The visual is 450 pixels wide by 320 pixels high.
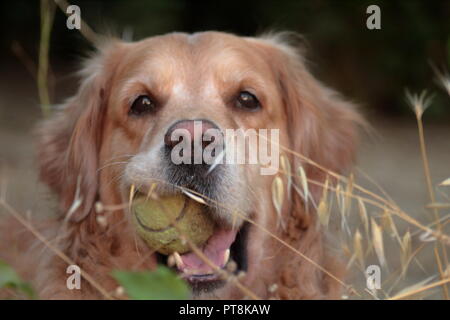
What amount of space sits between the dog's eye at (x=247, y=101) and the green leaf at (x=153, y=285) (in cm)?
154

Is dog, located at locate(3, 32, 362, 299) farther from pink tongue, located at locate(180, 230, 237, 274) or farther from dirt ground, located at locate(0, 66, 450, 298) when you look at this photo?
dirt ground, located at locate(0, 66, 450, 298)

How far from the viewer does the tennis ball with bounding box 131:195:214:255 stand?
254cm

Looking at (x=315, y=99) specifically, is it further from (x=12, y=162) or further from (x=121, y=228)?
(x=12, y=162)

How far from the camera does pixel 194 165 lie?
2672mm

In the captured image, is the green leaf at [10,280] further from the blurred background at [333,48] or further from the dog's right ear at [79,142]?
the blurred background at [333,48]

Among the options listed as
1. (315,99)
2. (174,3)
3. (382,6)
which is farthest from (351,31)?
(315,99)

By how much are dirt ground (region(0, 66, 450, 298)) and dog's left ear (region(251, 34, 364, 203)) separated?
1.20 metres

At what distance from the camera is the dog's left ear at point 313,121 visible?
3.38 meters

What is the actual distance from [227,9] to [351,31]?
1.91 meters

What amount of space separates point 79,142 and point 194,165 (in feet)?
3.05

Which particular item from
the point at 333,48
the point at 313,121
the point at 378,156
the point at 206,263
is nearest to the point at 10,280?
the point at 206,263

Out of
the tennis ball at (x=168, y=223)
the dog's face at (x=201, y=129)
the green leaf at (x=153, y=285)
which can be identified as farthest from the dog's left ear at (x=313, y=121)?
the green leaf at (x=153, y=285)

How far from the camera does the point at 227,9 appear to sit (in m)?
10.3

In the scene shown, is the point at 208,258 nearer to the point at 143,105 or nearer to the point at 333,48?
the point at 143,105
